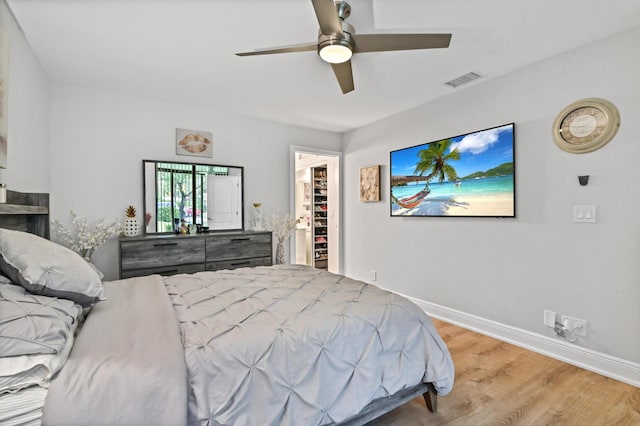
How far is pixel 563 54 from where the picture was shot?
2.57m

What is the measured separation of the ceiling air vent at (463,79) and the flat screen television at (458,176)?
519mm

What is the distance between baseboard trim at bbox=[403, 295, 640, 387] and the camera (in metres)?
2.24

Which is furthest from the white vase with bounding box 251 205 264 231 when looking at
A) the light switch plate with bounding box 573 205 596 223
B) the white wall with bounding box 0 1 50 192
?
the light switch plate with bounding box 573 205 596 223

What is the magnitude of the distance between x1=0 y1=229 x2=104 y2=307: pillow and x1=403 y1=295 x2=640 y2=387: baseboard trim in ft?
10.7

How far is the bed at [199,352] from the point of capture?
0.97 meters

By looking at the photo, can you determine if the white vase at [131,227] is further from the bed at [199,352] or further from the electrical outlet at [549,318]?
the electrical outlet at [549,318]

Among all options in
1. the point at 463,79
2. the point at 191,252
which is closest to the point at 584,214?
the point at 463,79

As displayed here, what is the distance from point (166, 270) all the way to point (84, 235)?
0.85 metres

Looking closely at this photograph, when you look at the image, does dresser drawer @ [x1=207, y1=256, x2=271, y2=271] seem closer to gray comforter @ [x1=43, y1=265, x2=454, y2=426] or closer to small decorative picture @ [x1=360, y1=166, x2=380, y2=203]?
gray comforter @ [x1=43, y1=265, x2=454, y2=426]

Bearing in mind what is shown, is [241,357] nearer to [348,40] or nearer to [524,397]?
[348,40]

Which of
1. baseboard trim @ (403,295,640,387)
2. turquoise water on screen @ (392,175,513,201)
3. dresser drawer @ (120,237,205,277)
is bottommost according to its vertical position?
baseboard trim @ (403,295,640,387)

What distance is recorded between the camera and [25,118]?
2379 millimetres

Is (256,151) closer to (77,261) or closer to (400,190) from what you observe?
(400,190)

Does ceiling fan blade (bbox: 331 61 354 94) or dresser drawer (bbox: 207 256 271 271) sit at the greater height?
ceiling fan blade (bbox: 331 61 354 94)
